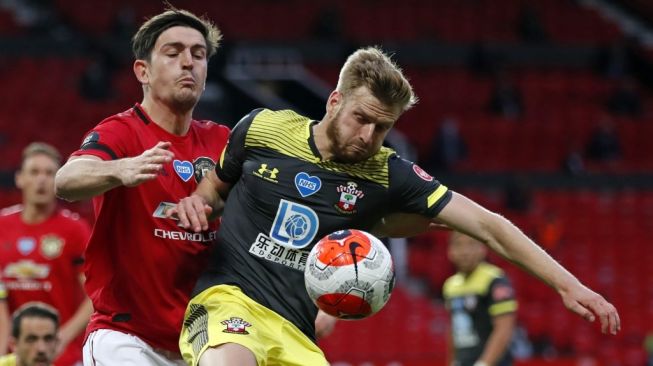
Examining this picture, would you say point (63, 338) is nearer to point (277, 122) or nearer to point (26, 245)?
point (26, 245)

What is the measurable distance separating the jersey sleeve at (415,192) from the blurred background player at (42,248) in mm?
3330

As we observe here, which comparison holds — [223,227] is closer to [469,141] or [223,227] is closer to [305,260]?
[305,260]

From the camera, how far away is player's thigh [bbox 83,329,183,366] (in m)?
4.78

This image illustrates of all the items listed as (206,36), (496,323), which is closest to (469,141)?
(496,323)

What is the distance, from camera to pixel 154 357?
4859 millimetres

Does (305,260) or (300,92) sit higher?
(305,260)

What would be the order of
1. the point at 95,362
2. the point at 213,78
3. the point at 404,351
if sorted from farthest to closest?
the point at 213,78 → the point at 404,351 → the point at 95,362

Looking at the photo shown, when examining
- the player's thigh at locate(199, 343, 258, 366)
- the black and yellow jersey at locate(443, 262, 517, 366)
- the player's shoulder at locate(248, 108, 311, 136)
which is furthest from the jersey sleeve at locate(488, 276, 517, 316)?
the player's thigh at locate(199, 343, 258, 366)

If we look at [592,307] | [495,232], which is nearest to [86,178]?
[495,232]

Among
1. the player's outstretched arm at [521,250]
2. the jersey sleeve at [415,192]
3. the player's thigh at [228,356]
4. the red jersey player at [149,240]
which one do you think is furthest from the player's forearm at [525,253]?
the red jersey player at [149,240]

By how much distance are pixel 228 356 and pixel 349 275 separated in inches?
21.5

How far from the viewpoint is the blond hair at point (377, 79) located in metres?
4.56

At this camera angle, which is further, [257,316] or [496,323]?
[496,323]

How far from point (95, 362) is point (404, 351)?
366 inches
